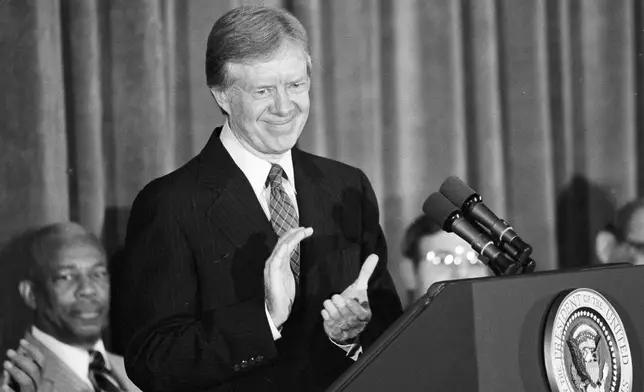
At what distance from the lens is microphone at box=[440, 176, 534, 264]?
1475mm

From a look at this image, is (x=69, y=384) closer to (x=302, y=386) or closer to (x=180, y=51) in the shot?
(x=302, y=386)

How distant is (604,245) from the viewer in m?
3.06

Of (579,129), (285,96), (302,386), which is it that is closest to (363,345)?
(302,386)

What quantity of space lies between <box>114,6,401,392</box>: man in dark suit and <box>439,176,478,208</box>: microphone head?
15.1 inches

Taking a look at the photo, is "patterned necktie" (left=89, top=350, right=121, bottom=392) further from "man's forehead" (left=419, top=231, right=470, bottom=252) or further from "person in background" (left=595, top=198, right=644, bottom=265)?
"person in background" (left=595, top=198, right=644, bottom=265)

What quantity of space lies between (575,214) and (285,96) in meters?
1.36

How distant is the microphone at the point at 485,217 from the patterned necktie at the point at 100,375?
3.88ft

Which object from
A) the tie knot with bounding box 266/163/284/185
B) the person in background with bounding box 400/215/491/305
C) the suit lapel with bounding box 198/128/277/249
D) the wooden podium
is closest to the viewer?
the wooden podium

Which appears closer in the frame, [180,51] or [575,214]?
[180,51]

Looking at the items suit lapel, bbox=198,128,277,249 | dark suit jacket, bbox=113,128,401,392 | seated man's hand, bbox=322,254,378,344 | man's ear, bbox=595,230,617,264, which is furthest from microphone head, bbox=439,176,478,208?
man's ear, bbox=595,230,617,264

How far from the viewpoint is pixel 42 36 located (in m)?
2.29

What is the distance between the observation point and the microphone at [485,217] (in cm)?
147

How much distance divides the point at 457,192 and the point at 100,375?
4.06ft

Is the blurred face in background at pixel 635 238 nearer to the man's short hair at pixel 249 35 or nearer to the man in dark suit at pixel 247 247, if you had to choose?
the man in dark suit at pixel 247 247
